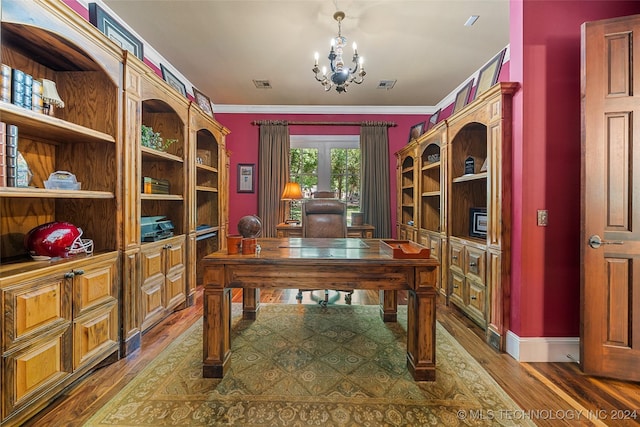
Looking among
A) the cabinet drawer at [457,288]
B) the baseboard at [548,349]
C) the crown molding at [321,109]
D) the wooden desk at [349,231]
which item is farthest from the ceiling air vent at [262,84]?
the baseboard at [548,349]

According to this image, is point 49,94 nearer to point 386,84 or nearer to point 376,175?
point 386,84

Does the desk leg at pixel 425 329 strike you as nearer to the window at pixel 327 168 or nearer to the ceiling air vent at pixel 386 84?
the ceiling air vent at pixel 386 84

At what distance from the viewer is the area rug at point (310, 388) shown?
1.52 metres

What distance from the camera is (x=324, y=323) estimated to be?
2.70 metres

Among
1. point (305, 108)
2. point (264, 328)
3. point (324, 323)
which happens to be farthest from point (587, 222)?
point (305, 108)

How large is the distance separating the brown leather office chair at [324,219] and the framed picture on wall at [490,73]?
2063mm

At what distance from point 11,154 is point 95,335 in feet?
3.95

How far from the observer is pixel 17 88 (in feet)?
4.93

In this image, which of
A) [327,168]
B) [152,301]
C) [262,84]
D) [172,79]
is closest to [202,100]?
[172,79]

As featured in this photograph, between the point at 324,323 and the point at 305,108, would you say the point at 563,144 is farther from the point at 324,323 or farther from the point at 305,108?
the point at 305,108

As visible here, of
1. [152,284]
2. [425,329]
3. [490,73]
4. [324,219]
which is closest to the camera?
[425,329]

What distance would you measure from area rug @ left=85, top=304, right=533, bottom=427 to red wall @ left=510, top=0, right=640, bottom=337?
75cm

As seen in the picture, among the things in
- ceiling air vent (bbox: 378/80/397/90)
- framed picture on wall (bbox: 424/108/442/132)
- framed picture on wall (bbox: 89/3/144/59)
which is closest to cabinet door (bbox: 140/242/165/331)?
framed picture on wall (bbox: 89/3/144/59)

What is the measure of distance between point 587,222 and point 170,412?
2.88 meters
